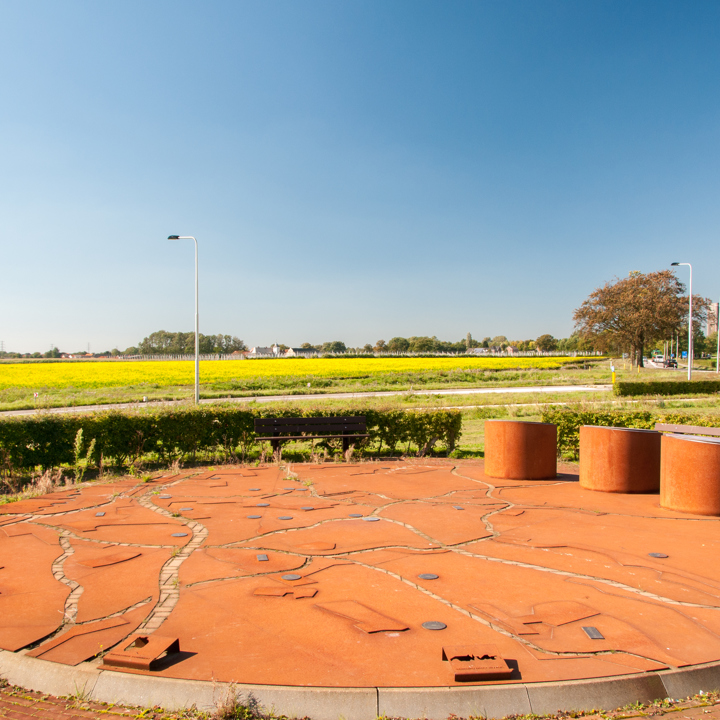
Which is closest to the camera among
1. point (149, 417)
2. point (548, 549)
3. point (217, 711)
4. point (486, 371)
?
point (217, 711)

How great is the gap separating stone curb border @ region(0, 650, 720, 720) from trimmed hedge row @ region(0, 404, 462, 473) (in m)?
6.69

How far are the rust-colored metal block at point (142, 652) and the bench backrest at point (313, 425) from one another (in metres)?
6.85

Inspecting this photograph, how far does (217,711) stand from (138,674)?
0.52 m

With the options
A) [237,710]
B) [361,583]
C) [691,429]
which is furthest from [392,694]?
[691,429]

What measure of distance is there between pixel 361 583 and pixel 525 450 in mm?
4552

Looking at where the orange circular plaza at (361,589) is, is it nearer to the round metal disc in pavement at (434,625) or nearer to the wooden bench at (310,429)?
the round metal disc in pavement at (434,625)

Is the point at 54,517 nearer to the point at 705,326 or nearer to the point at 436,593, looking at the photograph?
the point at 436,593

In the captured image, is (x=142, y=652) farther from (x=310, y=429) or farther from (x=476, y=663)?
(x=310, y=429)

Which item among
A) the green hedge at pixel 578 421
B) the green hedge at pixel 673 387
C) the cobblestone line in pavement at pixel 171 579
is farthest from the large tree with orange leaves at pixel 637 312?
the cobblestone line in pavement at pixel 171 579

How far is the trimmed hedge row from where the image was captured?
8648 mm

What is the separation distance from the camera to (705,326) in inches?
2183

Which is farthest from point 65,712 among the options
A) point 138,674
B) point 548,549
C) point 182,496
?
point 182,496

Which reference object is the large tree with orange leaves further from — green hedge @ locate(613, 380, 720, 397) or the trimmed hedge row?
the trimmed hedge row

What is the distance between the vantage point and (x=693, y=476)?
240 inches
